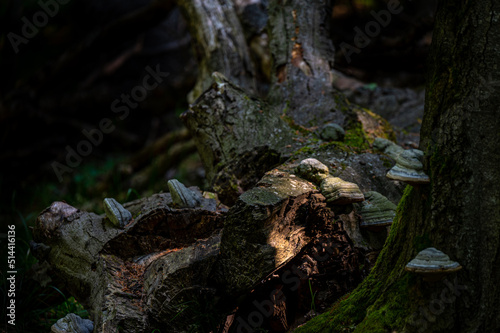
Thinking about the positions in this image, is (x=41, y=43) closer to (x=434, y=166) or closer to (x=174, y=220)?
(x=174, y=220)

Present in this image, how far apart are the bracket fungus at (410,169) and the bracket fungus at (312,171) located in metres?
0.96

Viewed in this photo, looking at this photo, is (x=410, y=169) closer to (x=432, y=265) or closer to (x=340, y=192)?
(x=432, y=265)

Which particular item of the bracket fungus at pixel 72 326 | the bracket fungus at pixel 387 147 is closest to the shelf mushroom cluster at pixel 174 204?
the bracket fungus at pixel 72 326

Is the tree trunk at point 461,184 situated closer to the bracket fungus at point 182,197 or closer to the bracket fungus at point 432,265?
the bracket fungus at point 432,265

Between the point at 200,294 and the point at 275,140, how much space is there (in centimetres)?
165

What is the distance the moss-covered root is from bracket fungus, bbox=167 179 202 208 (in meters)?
1.17

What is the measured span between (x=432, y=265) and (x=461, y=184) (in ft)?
1.24

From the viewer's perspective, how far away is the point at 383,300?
1.74m

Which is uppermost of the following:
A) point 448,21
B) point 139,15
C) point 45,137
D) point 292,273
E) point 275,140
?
point 139,15

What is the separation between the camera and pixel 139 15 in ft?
27.1

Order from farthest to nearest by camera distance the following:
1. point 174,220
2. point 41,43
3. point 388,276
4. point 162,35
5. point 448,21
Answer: point 162,35 < point 41,43 < point 174,220 < point 388,276 < point 448,21

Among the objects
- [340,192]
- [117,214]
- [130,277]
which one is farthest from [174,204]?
[340,192]

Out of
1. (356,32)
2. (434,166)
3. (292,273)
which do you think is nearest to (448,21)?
(434,166)

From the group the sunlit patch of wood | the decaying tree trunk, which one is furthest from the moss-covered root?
the sunlit patch of wood
